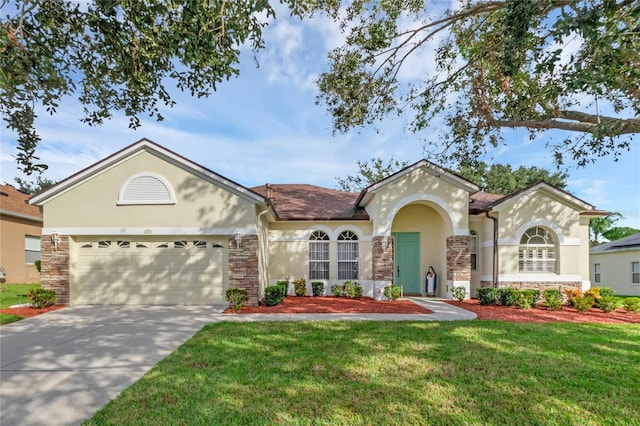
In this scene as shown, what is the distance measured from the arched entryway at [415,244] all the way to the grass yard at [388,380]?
7.23 meters

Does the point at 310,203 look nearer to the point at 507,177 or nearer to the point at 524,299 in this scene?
the point at 524,299

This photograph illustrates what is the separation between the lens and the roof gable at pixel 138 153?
1129 centimetres

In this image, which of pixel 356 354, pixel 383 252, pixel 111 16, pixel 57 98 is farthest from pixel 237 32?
pixel 383 252

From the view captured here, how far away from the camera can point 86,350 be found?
6.44 meters

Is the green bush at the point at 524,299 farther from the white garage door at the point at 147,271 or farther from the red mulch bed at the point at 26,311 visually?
the red mulch bed at the point at 26,311

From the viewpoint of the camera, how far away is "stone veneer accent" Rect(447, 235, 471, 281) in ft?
43.2

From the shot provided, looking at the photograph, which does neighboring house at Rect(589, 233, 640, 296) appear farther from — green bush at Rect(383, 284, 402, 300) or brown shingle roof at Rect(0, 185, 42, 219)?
brown shingle roof at Rect(0, 185, 42, 219)

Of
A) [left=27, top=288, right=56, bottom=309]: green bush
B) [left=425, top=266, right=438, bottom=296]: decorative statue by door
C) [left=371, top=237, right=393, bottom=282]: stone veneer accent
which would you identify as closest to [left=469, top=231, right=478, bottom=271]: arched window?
[left=425, top=266, right=438, bottom=296]: decorative statue by door

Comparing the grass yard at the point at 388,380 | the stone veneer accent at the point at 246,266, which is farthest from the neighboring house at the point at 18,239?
the grass yard at the point at 388,380

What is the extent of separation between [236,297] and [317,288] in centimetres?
461

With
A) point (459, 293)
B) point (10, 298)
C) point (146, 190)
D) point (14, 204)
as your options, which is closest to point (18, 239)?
point (14, 204)

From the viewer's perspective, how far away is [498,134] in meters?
11.5

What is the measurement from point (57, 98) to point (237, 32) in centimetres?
368

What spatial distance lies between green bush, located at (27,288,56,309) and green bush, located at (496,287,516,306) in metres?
16.4
